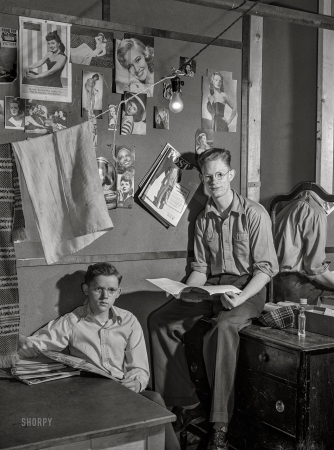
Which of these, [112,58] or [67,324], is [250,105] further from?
[67,324]

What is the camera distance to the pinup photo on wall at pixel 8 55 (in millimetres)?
3365

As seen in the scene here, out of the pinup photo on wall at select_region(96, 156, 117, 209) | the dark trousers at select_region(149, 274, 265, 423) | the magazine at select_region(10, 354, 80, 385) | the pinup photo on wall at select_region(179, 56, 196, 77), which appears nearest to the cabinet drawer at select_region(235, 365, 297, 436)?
the dark trousers at select_region(149, 274, 265, 423)

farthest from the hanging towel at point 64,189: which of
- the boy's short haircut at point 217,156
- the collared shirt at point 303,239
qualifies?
the collared shirt at point 303,239

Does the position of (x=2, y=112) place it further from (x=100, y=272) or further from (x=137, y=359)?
(x=137, y=359)

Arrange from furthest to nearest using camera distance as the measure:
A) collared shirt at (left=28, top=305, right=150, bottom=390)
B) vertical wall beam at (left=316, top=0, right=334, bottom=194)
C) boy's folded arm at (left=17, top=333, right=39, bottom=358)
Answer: vertical wall beam at (left=316, top=0, right=334, bottom=194)
collared shirt at (left=28, top=305, right=150, bottom=390)
boy's folded arm at (left=17, top=333, right=39, bottom=358)

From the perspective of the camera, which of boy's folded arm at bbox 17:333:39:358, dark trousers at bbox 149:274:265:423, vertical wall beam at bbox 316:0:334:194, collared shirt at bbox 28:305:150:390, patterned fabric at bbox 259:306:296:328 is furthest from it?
vertical wall beam at bbox 316:0:334:194

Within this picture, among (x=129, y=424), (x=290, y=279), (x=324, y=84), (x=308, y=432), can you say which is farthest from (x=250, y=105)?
(x=129, y=424)

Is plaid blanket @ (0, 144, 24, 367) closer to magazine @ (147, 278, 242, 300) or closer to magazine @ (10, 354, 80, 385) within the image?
magazine @ (10, 354, 80, 385)

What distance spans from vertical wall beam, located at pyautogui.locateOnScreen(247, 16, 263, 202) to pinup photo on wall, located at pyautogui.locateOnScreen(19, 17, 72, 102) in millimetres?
1385

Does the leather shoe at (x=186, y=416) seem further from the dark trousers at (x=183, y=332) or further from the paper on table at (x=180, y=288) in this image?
the paper on table at (x=180, y=288)

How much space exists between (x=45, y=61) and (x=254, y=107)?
1574 mm

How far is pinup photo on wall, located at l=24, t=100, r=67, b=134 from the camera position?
11.4 ft

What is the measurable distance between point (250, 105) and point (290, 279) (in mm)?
1305

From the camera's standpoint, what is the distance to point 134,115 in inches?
149
